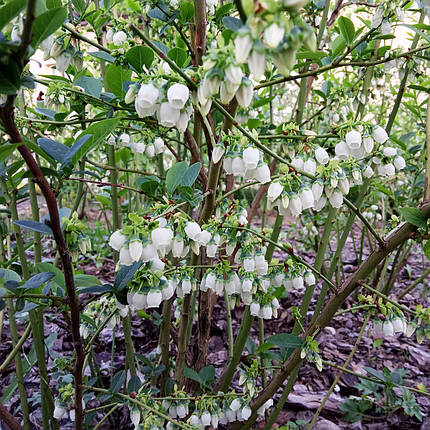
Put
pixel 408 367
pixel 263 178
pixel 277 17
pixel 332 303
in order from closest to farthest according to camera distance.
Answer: pixel 277 17 → pixel 263 178 → pixel 332 303 → pixel 408 367

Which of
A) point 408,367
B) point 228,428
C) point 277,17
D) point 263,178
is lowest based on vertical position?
point 228,428

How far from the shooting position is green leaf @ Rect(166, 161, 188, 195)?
1.04 m

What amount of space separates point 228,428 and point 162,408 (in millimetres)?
441

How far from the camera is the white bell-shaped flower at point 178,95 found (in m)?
0.79

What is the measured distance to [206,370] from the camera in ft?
5.02

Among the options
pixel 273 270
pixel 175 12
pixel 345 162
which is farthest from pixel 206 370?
pixel 175 12

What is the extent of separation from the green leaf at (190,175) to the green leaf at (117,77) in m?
0.29

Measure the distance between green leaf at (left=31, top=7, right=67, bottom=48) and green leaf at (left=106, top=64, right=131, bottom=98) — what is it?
15.9 inches

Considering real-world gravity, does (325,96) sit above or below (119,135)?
above

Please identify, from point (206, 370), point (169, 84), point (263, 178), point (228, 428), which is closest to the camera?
point (169, 84)

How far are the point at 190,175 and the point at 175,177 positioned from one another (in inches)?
1.6

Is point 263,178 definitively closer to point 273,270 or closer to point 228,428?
point 273,270

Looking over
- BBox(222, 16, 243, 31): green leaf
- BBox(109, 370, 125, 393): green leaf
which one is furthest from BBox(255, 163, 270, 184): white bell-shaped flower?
BBox(109, 370, 125, 393): green leaf

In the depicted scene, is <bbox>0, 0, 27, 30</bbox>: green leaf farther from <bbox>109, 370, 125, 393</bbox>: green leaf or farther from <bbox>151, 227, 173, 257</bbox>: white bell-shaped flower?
<bbox>109, 370, 125, 393</bbox>: green leaf
